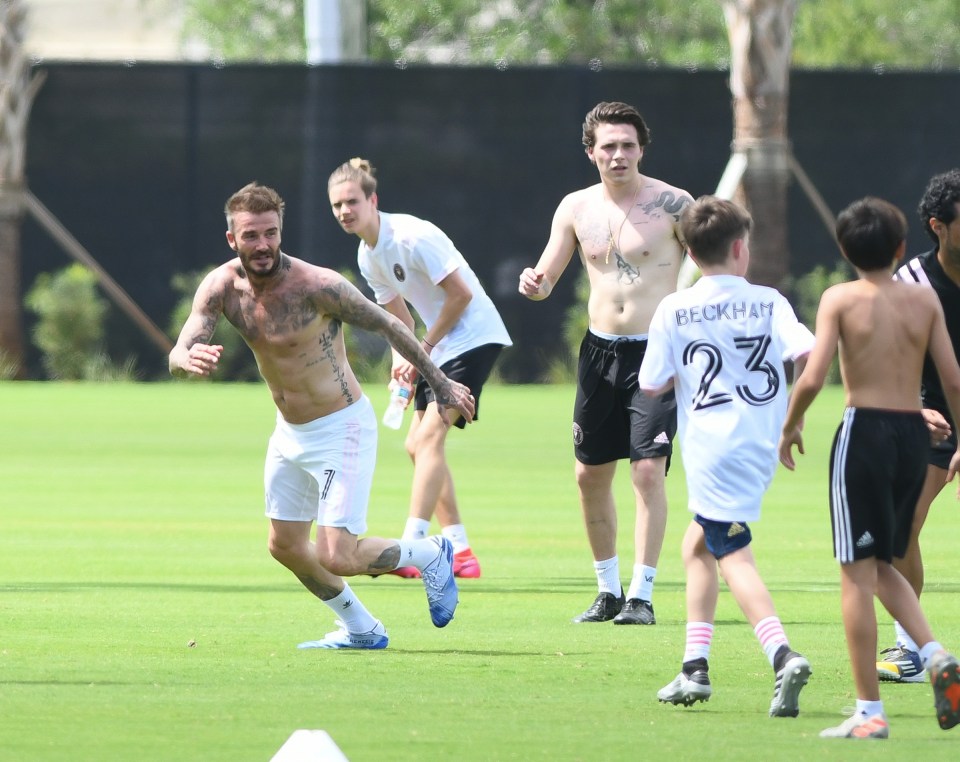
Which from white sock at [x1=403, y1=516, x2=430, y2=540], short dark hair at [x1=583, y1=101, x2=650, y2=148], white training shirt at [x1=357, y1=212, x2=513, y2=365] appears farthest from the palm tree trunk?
short dark hair at [x1=583, y1=101, x2=650, y2=148]

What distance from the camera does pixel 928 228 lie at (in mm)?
7727

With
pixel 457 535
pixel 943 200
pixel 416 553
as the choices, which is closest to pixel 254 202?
pixel 416 553

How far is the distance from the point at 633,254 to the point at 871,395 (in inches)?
123

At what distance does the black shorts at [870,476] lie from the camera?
6.47 metres

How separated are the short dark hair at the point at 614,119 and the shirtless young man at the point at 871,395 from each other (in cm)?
289

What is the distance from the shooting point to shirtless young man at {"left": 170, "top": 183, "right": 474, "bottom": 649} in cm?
825

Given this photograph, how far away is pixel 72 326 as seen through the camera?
1105 inches

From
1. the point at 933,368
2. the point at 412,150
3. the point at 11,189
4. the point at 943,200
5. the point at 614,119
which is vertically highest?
the point at 412,150

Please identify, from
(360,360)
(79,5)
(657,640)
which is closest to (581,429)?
(657,640)

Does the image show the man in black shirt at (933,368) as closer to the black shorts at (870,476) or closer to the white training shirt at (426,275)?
the black shorts at (870,476)

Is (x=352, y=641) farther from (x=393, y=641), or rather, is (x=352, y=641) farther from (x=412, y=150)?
(x=412, y=150)

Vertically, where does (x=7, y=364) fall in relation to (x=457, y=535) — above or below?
above

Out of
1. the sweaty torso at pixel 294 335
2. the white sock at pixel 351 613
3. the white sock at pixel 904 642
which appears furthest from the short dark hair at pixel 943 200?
the white sock at pixel 351 613

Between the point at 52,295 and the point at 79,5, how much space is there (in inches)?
2270
